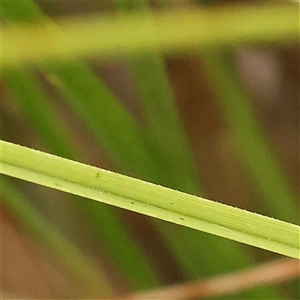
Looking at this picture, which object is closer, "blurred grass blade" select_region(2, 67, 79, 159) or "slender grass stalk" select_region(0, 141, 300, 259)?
Result: "slender grass stalk" select_region(0, 141, 300, 259)

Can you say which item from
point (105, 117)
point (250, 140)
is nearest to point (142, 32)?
point (105, 117)

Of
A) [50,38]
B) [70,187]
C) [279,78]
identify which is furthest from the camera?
[279,78]

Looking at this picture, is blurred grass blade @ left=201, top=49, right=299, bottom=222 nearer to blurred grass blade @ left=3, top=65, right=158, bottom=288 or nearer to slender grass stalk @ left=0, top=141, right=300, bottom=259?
blurred grass blade @ left=3, top=65, right=158, bottom=288

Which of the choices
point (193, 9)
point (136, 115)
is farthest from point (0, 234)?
point (193, 9)

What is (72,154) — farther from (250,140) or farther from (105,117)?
(250,140)

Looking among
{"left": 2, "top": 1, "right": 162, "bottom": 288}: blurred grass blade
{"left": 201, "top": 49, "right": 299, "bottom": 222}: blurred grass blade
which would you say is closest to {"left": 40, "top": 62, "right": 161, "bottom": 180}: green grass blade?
{"left": 2, "top": 1, "right": 162, "bottom": 288}: blurred grass blade

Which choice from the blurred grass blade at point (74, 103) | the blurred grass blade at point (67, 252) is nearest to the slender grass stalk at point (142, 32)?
the blurred grass blade at point (74, 103)

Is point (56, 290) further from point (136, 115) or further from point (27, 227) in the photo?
point (136, 115)
